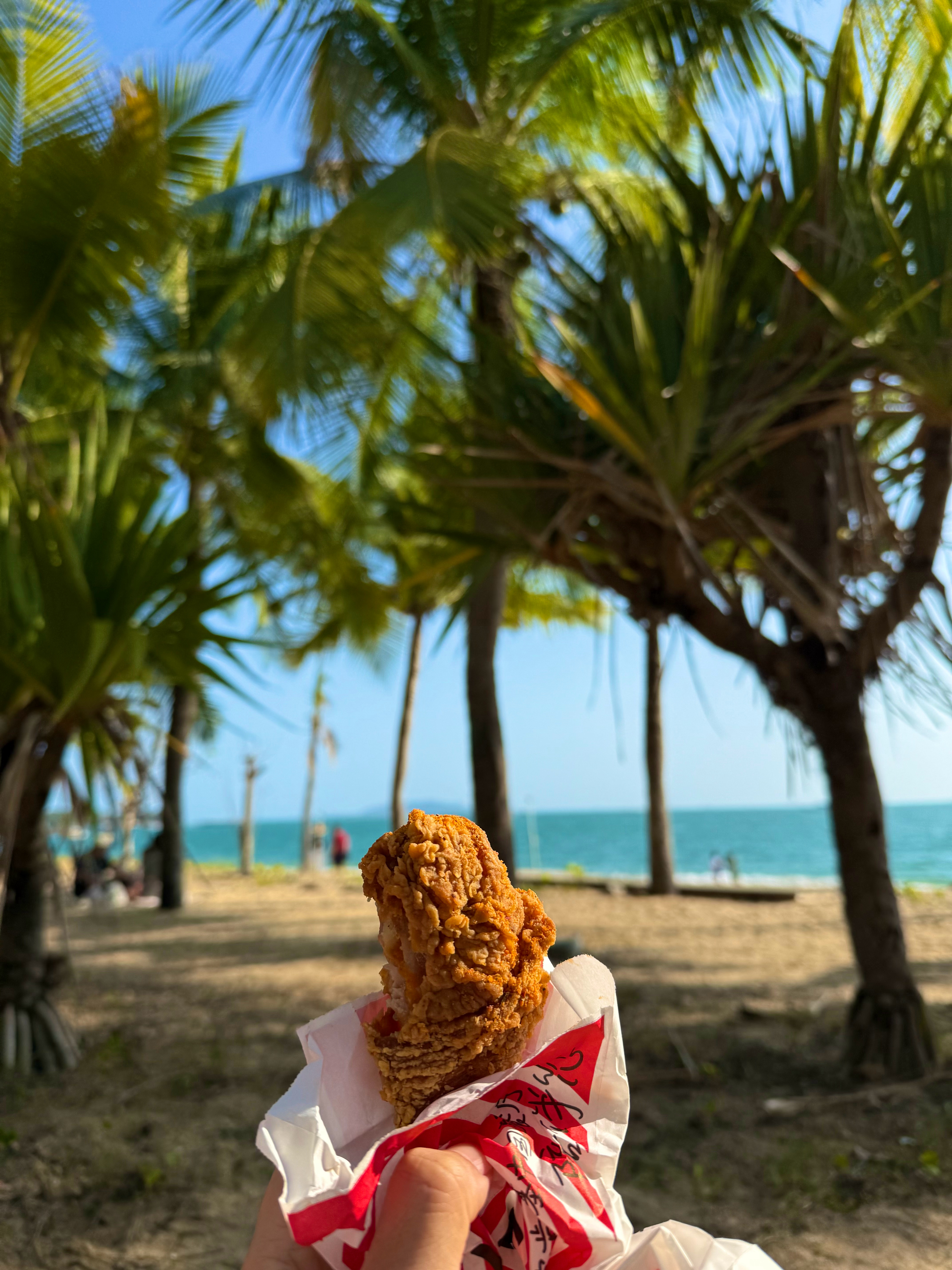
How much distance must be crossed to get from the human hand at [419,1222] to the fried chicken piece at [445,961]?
8cm

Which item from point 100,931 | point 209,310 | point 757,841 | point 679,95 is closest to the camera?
point 679,95

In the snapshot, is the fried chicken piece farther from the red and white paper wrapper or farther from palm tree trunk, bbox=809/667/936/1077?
palm tree trunk, bbox=809/667/936/1077

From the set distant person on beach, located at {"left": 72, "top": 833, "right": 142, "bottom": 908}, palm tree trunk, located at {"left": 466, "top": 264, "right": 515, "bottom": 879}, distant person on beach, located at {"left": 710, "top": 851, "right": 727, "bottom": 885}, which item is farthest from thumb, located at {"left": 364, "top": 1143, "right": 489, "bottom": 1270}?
distant person on beach, located at {"left": 710, "top": 851, "right": 727, "bottom": 885}

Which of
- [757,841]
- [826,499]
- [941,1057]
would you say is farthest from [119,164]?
[757,841]

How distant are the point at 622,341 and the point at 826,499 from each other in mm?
1312

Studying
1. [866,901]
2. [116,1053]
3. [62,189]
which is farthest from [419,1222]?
[62,189]

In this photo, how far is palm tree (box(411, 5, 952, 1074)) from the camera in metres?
3.26

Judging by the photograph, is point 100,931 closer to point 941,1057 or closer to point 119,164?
point 119,164

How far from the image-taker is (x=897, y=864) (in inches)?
1690

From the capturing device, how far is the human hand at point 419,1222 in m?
0.85

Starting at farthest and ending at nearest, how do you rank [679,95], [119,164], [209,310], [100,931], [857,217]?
[209,310], [100,931], [679,95], [119,164], [857,217]

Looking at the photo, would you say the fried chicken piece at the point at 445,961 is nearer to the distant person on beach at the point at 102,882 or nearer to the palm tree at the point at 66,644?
the palm tree at the point at 66,644

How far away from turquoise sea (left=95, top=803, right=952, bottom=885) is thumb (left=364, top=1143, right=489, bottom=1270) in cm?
310

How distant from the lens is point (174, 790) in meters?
10.9
